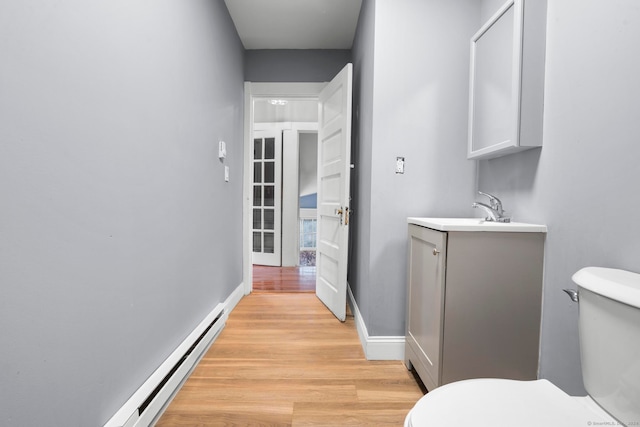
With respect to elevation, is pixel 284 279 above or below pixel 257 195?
below

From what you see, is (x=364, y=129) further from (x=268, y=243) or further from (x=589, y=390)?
(x=268, y=243)

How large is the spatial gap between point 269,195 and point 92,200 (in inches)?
133

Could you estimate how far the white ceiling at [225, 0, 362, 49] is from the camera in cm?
240

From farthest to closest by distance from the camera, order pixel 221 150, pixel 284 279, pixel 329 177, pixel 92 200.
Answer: pixel 284 279, pixel 329 177, pixel 221 150, pixel 92 200

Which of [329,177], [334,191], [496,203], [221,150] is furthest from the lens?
[329,177]

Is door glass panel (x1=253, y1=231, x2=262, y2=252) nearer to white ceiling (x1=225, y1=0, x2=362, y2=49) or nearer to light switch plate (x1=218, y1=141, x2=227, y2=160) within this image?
light switch plate (x1=218, y1=141, x2=227, y2=160)

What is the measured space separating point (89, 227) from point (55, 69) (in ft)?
1.45

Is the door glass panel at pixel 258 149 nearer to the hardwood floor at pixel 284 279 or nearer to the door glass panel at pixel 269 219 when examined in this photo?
the door glass panel at pixel 269 219

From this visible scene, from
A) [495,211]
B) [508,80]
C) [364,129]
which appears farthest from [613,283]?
[364,129]

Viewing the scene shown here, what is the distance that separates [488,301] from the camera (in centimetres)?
133

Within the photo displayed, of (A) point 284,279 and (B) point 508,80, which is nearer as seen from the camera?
(B) point 508,80

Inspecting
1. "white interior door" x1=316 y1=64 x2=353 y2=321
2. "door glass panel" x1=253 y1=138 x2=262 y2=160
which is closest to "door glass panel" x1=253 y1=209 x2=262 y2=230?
"door glass panel" x1=253 y1=138 x2=262 y2=160

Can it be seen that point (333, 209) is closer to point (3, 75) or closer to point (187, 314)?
point (187, 314)

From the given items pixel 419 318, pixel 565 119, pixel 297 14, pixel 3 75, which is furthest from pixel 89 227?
pixel 297 14
